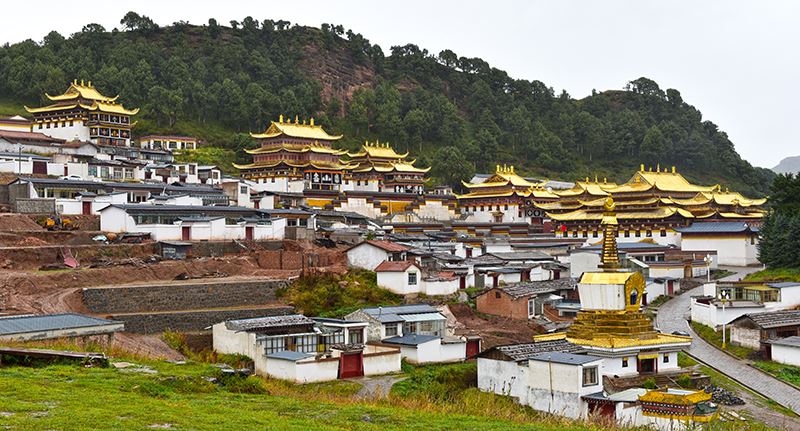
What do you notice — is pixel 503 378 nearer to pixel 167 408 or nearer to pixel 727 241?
pixel 167 408

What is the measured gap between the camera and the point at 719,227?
212ft

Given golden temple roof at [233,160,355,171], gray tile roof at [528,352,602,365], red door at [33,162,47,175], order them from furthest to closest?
Result: golden temple roof at [233,160,355,171]
red door at [33,162,47,175]
gray tile roof at [528,352,602,365]

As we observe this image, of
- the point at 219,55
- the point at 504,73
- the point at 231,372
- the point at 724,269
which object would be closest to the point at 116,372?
the point at 231,372

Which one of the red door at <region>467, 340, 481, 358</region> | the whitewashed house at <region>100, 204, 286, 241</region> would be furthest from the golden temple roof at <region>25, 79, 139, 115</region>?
the red door at <region>467, 340, 481, 358</region>

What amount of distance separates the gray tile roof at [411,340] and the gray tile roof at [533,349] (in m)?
4.78

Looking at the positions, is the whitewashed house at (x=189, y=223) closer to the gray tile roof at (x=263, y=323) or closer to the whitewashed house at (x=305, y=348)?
the whitewashed house at (x=305, y=348)

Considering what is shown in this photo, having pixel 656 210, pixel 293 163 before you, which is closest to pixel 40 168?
pixel 293 163

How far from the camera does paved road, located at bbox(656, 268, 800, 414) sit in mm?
31406

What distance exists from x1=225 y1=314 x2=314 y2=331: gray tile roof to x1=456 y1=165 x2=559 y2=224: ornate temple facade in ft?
160

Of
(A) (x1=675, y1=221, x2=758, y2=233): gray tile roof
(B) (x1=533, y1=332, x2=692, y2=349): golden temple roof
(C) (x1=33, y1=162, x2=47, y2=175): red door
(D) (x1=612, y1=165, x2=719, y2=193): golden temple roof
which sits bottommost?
(B) (x1=533, y1=332, x2=692, y2=349): golden temple roof

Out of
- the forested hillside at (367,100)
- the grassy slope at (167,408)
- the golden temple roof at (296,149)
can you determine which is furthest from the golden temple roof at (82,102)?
the grassy slope at (167,408)

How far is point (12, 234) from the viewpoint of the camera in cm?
4309

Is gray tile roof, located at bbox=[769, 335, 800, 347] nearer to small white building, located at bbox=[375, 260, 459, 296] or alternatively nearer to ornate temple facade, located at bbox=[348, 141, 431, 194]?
small white building, located at bbox=[375, 260, 459, 296]

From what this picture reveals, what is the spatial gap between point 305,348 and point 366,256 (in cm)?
1492
